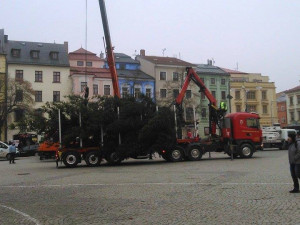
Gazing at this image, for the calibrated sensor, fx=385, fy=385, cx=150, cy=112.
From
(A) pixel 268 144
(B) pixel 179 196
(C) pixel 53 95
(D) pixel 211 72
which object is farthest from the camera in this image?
(D) pixel 211 72

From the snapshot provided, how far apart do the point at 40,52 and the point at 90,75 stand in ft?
29.2

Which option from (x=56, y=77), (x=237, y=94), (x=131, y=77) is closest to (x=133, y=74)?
(x=131, y=77)

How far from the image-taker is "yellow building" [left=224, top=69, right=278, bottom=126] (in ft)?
244

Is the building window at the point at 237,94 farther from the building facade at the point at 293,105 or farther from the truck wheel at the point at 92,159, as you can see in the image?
the truck wheel at the point at 92,159

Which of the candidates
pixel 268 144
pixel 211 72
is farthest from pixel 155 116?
pixel 211 72

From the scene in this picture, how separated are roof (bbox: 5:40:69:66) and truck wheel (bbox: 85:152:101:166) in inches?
1537

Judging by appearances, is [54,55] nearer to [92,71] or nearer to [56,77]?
[56,77]

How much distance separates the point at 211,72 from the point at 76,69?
24983 millimetres

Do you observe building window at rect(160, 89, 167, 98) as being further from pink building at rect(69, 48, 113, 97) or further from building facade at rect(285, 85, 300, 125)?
building facade at rect(285, 85, 300, 125)

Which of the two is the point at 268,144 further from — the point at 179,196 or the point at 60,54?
the point at 60,54

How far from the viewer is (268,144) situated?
1586 inches

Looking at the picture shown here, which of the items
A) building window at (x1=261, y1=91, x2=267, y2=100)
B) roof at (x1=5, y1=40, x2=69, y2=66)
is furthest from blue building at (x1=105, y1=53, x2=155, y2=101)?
building window at (x1=261, y1=91, x2=267, y2=100)

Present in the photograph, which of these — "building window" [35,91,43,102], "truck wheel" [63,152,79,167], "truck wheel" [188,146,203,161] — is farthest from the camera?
"building window" [35,91,43,102]

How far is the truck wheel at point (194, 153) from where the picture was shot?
81.7ft
